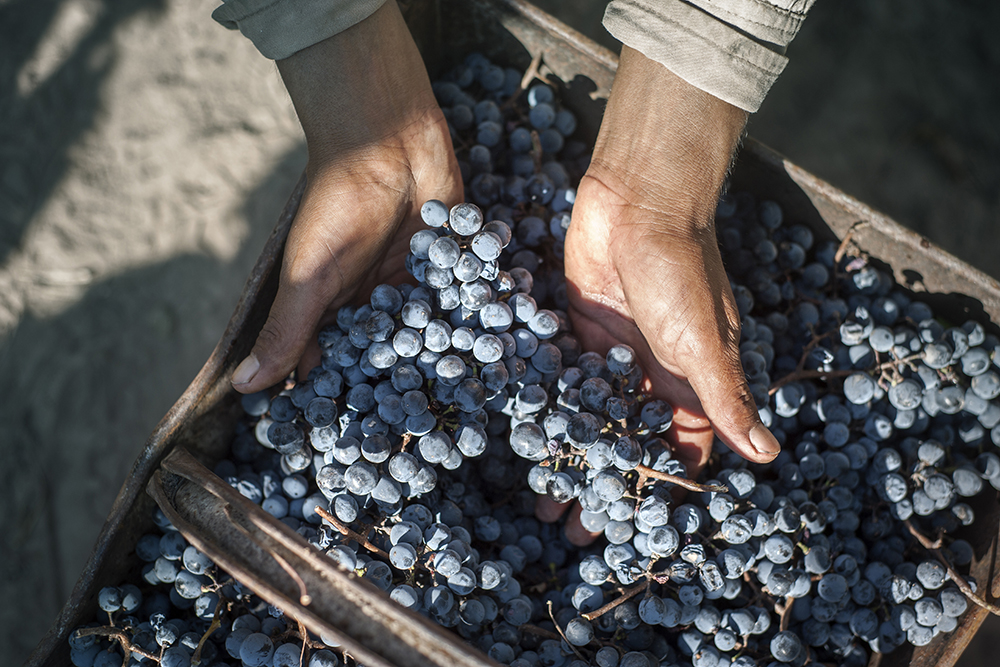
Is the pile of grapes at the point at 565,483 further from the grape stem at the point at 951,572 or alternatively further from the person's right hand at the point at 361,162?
the person's right hand at the point at 361,162

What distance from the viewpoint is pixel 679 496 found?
1.48 m

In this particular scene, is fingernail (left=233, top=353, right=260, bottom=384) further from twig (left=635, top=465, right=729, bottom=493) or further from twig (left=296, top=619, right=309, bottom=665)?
twig (left=635, top=465, right=729, bottom=493)

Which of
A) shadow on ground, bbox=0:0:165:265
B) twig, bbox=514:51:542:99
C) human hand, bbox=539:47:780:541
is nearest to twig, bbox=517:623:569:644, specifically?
human hand, bbox=539:47:780:541

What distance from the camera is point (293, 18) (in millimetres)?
1490

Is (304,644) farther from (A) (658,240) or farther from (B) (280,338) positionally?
(A) (658,240)

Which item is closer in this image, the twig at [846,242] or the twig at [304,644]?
the twig at [304,644]

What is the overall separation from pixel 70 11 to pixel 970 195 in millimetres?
3660

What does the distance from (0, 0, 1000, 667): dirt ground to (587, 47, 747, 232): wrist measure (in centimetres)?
122

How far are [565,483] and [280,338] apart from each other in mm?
679

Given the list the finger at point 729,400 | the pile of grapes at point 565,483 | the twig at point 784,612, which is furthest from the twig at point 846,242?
the twig at point 784,612

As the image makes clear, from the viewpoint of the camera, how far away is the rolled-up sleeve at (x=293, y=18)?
4.87 ft

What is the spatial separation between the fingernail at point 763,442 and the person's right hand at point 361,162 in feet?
2.85

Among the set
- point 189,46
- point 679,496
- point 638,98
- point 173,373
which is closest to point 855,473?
point 679,496

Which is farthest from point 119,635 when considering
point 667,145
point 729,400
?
point 667,145
